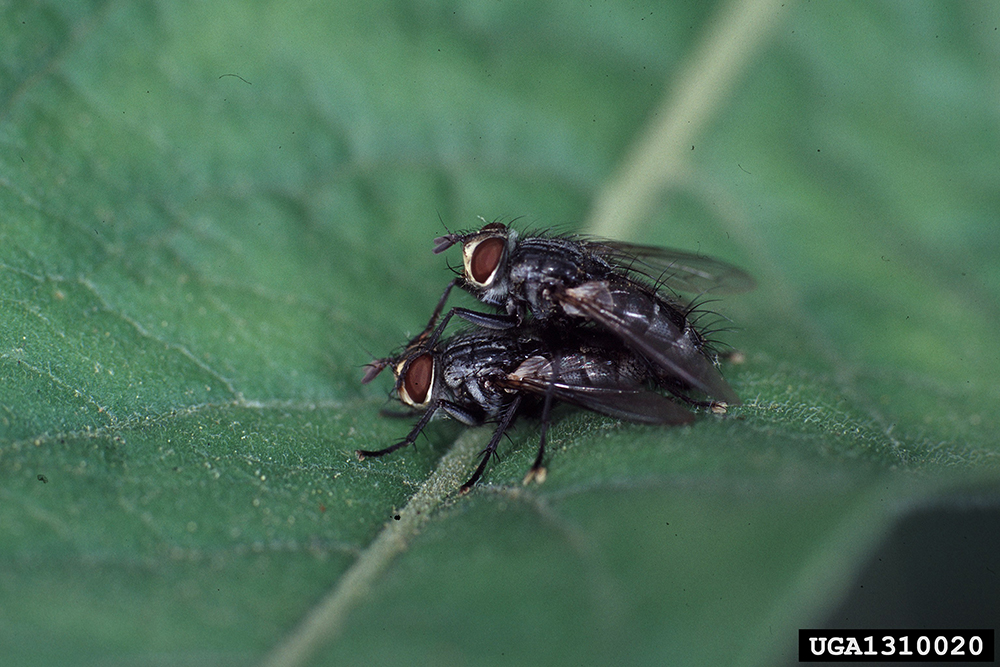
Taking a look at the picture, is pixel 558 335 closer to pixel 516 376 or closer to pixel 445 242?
pixel 516 376

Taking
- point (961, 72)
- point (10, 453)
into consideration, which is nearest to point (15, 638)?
point (10, 453)

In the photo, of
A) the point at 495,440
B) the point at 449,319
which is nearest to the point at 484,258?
the point at 449,319

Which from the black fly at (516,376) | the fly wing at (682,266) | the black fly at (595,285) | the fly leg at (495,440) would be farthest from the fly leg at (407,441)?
the fly wing at (682,266)

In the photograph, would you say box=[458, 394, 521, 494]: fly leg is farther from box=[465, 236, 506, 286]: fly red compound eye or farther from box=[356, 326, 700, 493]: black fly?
box=[465, 236, 506, 286]: fly red compound eye

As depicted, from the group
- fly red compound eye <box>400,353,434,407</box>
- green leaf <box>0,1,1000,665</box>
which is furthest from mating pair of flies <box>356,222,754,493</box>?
green leaf <box>0,1,1000,665</box>

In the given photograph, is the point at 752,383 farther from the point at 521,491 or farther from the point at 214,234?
the point at 214,234

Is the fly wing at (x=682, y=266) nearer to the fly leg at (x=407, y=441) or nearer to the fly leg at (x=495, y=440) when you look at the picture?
the fly leg at (x=495, y=440)
